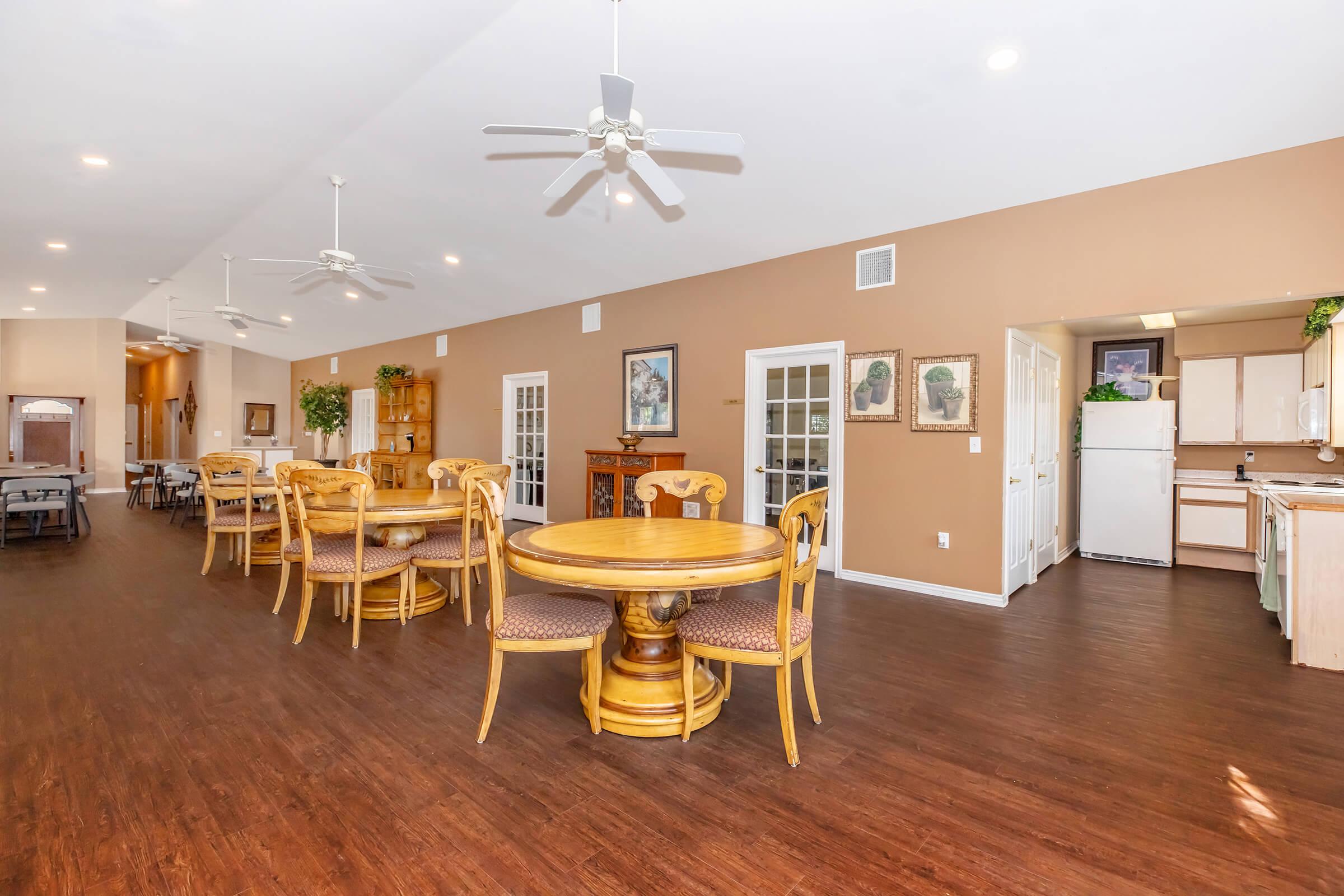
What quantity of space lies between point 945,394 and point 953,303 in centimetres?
64

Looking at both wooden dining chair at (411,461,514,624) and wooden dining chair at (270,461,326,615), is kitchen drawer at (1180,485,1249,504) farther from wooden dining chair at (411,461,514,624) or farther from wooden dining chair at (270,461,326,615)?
wooden dining chair at (270,461,326,615)

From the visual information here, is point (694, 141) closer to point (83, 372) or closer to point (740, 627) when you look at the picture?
point (740, 627)

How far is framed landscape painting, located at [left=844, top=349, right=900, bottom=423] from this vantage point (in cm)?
462

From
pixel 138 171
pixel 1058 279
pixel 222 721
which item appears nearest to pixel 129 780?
pixel 222 721

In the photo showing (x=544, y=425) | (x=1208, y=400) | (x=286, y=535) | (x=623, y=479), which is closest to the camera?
(x=286, y=535)

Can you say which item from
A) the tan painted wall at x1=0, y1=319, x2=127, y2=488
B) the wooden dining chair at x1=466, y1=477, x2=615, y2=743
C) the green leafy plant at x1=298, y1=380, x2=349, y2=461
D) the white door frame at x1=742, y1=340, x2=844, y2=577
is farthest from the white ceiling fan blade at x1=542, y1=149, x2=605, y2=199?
the tan painted wall at x1=0, y1=319, x2=127, y2=488

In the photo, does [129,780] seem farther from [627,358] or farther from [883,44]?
[627,358]

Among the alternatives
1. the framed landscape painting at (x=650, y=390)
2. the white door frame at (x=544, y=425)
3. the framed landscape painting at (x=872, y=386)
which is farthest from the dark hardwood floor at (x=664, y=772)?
the white door frame at (x=544, y=425)

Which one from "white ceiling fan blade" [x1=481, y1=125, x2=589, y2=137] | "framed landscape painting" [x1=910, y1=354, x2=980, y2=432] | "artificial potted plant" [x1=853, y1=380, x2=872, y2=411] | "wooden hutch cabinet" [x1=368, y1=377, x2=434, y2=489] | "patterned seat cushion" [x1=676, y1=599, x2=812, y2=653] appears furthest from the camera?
"wooden hutch cabinet" [x1=368, y1=377, x2=434, y2=489]

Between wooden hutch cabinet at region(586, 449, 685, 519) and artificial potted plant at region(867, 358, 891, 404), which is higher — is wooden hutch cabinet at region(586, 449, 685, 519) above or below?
below

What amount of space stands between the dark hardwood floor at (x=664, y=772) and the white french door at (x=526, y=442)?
4.07 meters

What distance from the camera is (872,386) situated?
4.74 metres

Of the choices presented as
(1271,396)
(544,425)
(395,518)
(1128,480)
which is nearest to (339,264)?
(395,518)

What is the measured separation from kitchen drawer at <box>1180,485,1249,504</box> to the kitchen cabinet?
0.48 m
